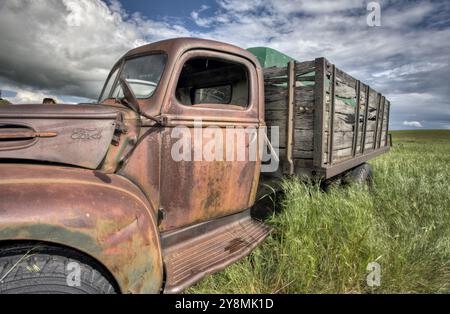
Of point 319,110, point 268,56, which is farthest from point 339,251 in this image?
point 268,56

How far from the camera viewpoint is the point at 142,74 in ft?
7.25

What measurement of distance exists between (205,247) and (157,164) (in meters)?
0.75

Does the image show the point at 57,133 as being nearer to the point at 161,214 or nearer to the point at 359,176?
the point at 161,214

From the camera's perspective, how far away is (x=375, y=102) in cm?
456

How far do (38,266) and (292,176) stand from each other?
2.21m

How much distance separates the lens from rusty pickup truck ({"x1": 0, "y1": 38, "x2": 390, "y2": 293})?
1267 millimetres

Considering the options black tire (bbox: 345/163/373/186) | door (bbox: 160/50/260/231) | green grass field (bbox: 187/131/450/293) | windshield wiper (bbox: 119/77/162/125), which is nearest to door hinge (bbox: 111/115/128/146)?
windshield wiper (bbox: 119/77/162/125)

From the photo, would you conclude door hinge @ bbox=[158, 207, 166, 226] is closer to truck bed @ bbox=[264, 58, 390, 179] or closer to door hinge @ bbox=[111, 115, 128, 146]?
door hinge @ bbox=[111, 115, 128, 146]

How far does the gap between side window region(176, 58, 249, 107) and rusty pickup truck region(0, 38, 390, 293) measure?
0.04 feet

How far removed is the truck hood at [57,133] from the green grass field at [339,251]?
1272 mm

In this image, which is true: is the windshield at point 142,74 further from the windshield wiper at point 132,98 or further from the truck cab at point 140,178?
the windshield wiper at point 132,98

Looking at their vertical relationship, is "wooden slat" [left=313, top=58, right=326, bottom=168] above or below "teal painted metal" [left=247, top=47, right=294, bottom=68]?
below

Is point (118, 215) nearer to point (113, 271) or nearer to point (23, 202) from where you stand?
point (113, 271)

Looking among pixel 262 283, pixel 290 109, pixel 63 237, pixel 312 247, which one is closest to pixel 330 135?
pixel 290 109
